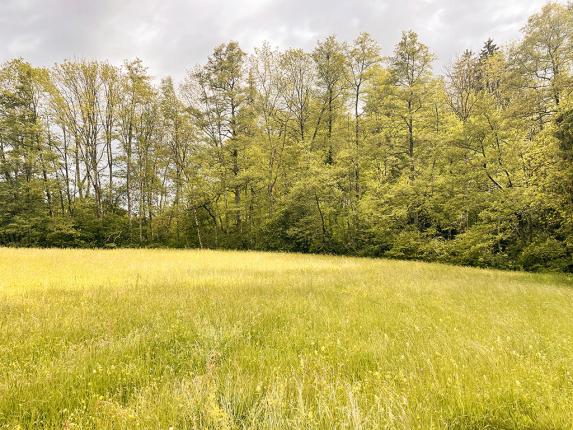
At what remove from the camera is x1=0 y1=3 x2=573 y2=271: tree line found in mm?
18062

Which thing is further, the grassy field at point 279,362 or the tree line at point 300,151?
the tree line at point 300,151

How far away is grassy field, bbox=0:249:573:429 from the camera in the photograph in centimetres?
251

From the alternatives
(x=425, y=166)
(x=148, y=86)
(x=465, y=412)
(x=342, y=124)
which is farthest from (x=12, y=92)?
(x=465, y=412)

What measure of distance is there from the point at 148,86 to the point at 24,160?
1466cm

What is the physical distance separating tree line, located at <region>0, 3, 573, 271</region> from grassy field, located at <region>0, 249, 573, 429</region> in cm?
1463

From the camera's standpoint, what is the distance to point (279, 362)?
12.0 ft

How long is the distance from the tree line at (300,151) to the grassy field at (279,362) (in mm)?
14628

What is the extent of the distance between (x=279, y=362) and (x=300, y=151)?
26.5 m

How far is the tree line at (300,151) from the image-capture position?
18.1 m

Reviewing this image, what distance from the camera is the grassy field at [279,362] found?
251 centimetres

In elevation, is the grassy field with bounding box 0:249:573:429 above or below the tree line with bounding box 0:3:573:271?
below

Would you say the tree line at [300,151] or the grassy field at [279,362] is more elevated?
the tree line at [300,151]

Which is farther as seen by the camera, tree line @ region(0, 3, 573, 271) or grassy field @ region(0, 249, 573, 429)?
tree line @ region(0, 3, 573, 271)

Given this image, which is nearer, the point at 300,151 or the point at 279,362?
the point at 279,362
